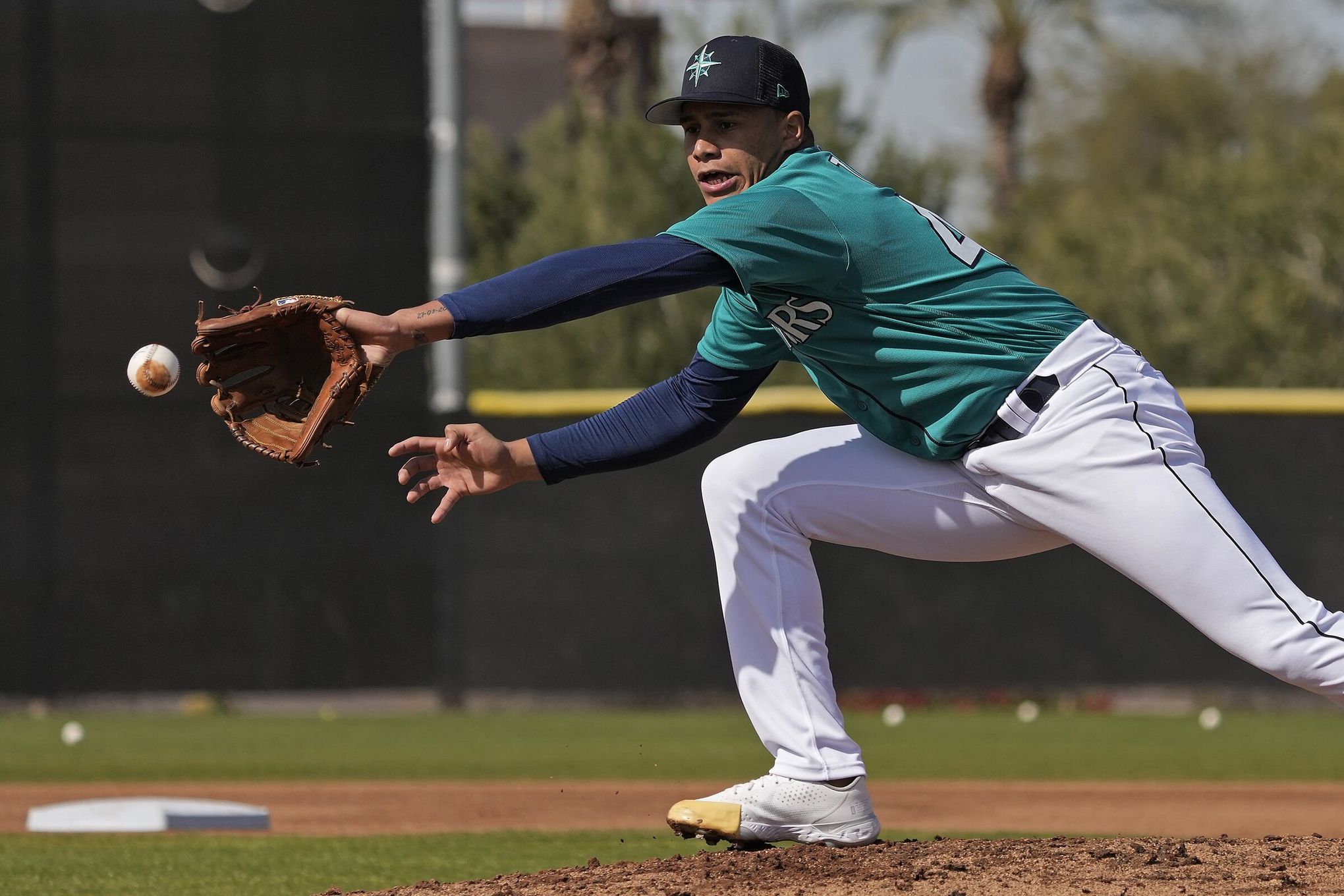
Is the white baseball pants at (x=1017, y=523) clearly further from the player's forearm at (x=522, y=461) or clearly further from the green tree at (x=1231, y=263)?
the green tree at (x=1231, y=263)

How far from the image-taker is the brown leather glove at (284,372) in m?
3.34

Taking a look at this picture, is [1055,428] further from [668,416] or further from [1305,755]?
[1305,755]

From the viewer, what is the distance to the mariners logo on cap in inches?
144

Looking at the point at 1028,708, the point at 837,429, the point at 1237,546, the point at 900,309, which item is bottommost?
the point at 1028,708

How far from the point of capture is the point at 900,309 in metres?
3.62

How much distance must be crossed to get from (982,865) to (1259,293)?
44.5ft

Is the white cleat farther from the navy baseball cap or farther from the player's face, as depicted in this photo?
the navy baseball cap

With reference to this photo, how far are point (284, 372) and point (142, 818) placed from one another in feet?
9.57

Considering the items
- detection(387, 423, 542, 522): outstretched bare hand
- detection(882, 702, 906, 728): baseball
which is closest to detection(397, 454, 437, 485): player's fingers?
detection(387, 423, 542, 522): outstretched bare hand

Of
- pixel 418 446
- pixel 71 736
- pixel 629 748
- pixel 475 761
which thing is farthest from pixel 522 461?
→ pixel 71 736

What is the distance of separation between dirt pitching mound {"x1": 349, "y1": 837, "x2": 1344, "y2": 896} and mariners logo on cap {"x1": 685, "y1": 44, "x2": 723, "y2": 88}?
1.57 meters

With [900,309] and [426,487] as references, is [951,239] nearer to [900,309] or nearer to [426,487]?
[900,309]

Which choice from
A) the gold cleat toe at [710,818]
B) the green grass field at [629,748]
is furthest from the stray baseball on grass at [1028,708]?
the gold cleat toe at [710,818]

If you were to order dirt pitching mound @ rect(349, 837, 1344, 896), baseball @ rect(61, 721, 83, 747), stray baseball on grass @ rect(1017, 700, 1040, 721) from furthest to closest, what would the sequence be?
stray baseball on grass @ rect(1017, 700, 1040, 721), baseball @ rect(61, 721, 83, 747), dirt pitching mound @ rect(349, 837, 1344, 896)
